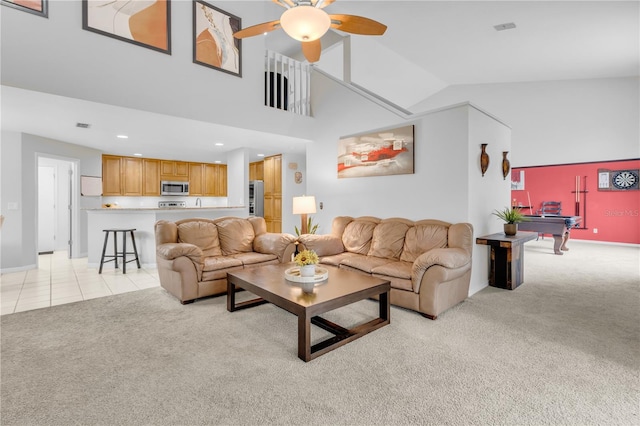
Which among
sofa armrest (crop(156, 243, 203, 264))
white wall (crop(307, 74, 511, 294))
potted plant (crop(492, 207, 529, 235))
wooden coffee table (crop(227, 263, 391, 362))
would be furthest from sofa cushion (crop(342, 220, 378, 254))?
sofa armrest (crop(156, 243, 203, 264))

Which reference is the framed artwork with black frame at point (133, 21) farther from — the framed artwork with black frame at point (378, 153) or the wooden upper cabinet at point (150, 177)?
the wooden upper cabinet at point (150, 177)

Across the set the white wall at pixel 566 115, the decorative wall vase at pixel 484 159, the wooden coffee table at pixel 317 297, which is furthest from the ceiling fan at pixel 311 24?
the white wall at pixel 566 115

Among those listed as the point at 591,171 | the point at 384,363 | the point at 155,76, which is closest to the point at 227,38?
the point at 155,76

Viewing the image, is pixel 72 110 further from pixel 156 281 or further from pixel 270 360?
pixel 270 360

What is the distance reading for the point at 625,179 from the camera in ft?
24.9

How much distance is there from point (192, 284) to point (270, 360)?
161 cm

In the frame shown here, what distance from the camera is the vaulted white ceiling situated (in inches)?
168

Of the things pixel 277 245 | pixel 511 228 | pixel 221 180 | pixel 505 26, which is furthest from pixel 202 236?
pixel 505 26

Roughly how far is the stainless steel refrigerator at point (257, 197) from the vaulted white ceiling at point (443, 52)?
1138 mm

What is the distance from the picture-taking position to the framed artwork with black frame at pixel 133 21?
11.1 ft

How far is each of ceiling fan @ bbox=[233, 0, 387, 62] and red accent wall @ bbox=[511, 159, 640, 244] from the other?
778cm

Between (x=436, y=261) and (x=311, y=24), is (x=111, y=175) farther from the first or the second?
(x=436, y=261)

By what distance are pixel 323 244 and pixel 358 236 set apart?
1.68ft

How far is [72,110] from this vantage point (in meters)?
3.76
